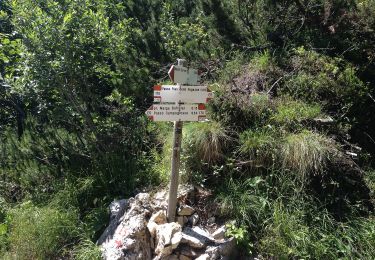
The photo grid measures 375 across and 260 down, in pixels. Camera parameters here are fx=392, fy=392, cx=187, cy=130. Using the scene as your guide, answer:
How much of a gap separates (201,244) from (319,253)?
1213 millimetres

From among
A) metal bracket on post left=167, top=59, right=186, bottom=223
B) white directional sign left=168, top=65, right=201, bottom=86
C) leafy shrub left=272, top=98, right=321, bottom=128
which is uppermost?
white directional sign left=168, top=65, right=201, bottom=86

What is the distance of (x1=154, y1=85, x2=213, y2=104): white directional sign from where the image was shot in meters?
4.13

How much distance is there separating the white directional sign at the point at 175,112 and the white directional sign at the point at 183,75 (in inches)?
10.3

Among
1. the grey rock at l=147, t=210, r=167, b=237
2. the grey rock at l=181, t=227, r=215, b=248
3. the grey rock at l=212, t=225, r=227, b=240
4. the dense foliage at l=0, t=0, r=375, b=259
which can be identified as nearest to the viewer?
the grey rock at l=181, t=227, r=215, b=248

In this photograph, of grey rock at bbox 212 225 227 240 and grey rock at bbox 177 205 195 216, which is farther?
grey rock at bbox 177 205 195 216

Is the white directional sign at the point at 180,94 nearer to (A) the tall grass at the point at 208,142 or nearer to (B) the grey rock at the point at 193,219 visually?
(A) the tall grass at the point at 208,142

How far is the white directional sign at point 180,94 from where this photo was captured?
413 centimetres

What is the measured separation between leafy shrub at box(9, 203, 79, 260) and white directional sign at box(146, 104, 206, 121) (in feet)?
6.39

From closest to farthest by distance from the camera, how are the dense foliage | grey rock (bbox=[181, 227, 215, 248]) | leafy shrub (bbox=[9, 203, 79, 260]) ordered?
grey rock (bbox=[181, 227, 215, 248])
the dense foliage
leafy shrub (bbox=[9, 203, 79, 260])

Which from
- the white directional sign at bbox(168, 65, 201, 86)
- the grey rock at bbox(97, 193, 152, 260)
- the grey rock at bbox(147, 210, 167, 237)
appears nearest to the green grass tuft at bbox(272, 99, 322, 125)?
the white directional sign at bbox(168, 65, 201, 86)

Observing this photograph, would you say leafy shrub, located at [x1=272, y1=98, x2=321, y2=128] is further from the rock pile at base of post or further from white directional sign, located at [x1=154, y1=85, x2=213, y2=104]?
the rock pile at base of post

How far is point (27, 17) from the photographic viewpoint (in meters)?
5.20

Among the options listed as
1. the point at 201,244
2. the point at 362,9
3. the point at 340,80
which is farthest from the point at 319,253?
the point at 362,9

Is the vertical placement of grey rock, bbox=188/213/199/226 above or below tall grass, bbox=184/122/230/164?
below
